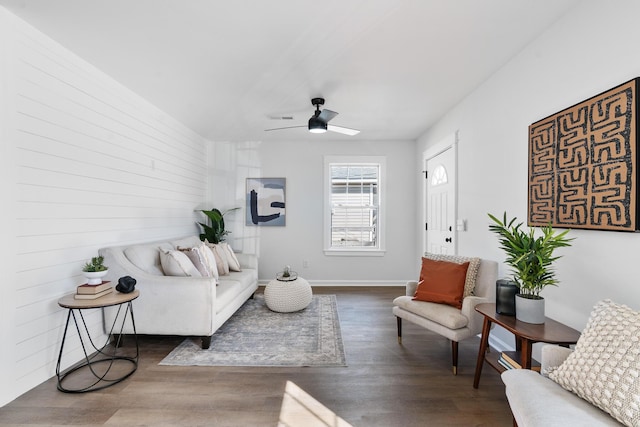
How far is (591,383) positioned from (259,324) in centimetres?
273

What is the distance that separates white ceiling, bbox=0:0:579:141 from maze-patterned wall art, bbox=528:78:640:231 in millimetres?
739

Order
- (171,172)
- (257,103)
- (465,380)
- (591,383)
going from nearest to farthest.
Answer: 1. (591,383)
2. (465,380)
3. (257,103)
4. (171,172)

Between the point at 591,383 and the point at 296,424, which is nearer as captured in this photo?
the point at 591,383

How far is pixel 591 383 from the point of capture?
45.6 inches

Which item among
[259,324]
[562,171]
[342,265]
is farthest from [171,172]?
[562,171]

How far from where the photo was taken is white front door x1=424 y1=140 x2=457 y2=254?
11.7ft

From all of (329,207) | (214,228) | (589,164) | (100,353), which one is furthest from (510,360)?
(214,228)

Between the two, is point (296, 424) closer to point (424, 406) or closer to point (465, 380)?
point (424, 406)

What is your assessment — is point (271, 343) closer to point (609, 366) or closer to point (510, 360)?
point (510, 360)

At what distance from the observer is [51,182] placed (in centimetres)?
217

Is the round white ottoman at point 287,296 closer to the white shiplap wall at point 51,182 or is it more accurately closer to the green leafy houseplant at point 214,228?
the green leafy houseplant at point 214,228

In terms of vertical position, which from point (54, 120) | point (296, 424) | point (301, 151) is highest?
point (301, 151)

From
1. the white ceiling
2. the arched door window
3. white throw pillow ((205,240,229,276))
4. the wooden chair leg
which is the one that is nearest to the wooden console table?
the wooden chair leg

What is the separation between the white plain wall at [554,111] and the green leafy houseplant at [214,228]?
349 cm
